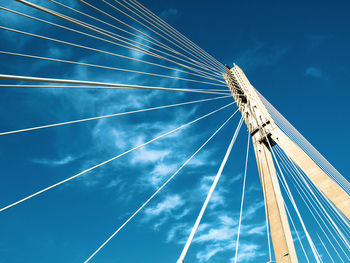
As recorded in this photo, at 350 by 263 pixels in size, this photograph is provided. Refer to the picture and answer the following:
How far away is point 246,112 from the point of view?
797 cm

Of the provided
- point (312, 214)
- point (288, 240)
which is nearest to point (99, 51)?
point (288, 240)

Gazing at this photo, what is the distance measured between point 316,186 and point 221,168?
2.76 metres

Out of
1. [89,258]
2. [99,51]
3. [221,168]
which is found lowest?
[89,258]

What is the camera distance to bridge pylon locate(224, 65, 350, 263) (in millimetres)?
5234

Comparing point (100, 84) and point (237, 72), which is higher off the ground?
point (237, 72)

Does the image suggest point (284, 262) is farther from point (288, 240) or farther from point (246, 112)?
point (246, 112)

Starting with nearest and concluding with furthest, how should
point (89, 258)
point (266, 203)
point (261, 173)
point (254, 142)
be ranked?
point (89, 258) → point (266, 203) → point (261, 173) → point (254, 142)

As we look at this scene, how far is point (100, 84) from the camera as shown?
3.26 m

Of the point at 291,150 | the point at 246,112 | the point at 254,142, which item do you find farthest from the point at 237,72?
the point at 291,150

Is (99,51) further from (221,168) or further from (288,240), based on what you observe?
(288,240)

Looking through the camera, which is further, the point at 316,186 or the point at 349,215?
the point at 316,186

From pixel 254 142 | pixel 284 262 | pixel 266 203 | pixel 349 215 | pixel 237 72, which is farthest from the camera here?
pixel 237 72

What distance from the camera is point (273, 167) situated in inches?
265

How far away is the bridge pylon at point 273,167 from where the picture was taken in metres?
5.23
